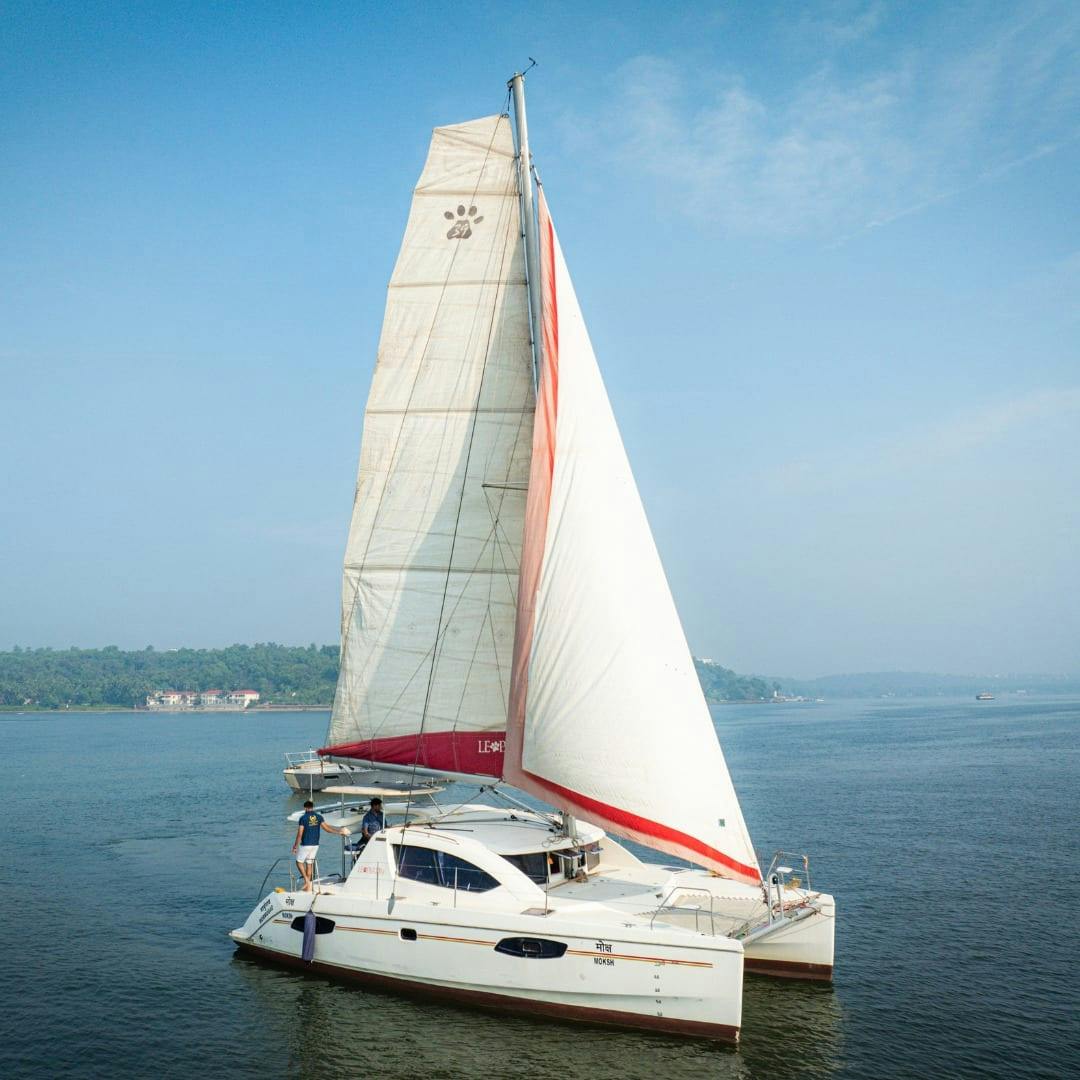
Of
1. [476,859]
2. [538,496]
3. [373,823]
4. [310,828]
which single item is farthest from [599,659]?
[310,828]

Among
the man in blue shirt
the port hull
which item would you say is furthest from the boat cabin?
the port hull

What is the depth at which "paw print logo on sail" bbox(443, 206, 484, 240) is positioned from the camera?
61.3ft

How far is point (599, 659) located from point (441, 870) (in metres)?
4.48

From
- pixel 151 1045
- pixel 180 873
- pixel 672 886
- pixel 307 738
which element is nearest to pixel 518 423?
pixel 672 886

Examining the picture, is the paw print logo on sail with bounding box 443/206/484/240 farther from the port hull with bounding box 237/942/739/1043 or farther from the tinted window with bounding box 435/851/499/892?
the port hull with bounding box 237/942/739/1043

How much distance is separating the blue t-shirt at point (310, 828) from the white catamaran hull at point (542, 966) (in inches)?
68.5

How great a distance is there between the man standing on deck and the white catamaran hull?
42.1 inches

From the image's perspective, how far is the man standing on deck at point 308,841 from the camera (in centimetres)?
1748

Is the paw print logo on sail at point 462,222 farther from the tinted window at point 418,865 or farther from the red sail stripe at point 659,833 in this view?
the tinted window at point 418,865

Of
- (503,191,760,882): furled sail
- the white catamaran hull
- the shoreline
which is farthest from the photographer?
the shoreline

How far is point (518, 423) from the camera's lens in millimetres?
18156

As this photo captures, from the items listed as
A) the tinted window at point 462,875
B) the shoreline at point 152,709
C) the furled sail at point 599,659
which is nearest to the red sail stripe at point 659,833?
the furled sail at point 599,659

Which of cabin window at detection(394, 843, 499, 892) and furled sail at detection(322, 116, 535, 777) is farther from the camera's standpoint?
furled sail at detection(322, 116, 535, 777)

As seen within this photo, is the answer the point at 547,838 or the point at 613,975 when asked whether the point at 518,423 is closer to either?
the point at 547,838
